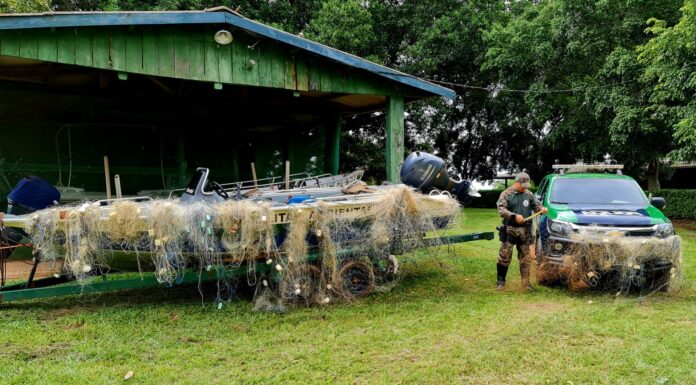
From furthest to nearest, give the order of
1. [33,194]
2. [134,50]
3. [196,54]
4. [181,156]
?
1. [181,156]
2. [196,54]
3. [134,50]
4. [33,194]

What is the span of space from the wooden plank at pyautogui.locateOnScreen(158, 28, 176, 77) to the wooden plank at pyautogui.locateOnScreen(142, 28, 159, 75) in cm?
6

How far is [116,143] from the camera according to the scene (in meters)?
10.8

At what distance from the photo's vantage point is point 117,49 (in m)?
6.97

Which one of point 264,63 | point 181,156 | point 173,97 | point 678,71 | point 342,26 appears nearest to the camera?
point 264,63

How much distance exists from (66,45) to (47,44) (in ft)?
0.74

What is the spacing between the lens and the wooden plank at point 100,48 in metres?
6.81

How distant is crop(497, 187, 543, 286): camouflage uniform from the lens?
7.15 m

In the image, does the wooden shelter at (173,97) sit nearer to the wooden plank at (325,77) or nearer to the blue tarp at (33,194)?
the wooden plank at (325,77)

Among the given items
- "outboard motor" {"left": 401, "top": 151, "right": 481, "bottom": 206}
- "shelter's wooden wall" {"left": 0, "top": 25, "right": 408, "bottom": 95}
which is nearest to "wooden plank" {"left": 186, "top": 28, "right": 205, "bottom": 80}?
"shelter's wooden wall" {"left": 0, "top": 25, "right": 408, "bottom": 95}

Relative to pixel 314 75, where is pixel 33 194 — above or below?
below

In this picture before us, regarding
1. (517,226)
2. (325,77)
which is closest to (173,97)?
(325,77)

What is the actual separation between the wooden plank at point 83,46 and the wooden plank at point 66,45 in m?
0.05

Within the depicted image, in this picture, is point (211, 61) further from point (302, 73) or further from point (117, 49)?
point (302, 73)

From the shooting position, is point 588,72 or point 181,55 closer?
point 181,55
